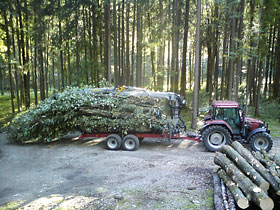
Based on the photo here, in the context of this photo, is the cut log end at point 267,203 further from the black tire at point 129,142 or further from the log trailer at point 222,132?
the black tire at point 129,142

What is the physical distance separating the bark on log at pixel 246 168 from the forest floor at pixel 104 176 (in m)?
1.05

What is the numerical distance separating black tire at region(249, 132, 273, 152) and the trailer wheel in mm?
5858

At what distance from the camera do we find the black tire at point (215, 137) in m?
10.3

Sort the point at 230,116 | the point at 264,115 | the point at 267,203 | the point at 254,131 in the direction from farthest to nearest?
the point at 264,115
the point at 230,116
the point at 254,131
the point at 267,203

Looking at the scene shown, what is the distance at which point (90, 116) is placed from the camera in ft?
38.2

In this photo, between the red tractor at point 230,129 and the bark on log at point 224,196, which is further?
the red tractor at point 230,129

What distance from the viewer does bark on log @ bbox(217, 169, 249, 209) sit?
5.14 meters

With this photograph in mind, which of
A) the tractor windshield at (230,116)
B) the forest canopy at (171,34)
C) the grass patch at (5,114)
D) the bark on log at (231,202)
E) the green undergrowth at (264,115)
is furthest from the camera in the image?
the grass patch at (5,114)

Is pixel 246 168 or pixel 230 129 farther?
pixel 230 129

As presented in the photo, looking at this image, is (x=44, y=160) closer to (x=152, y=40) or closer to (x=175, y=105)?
(x=175, y=105)

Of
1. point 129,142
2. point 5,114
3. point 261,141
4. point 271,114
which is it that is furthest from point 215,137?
point 5,114

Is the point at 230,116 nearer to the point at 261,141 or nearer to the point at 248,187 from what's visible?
the point at 261,141

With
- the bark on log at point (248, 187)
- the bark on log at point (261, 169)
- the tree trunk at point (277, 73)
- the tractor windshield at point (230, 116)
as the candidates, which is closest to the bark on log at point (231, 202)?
the bark on log at point (248, 187)

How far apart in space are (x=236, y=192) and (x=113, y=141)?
6.81m
